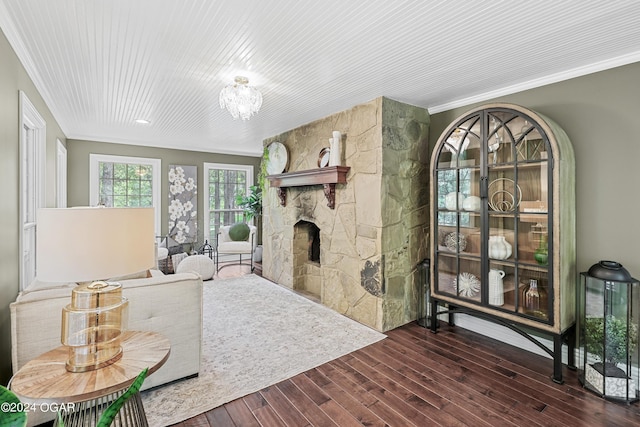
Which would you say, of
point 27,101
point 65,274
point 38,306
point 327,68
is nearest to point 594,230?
point 327,68

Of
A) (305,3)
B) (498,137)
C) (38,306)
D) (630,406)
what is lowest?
(630,406)

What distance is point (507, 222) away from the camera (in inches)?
104

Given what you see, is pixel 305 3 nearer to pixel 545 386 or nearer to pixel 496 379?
pixel 496 379

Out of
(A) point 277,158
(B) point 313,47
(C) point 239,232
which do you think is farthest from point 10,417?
(C) point 239,232

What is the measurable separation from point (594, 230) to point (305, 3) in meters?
2.73

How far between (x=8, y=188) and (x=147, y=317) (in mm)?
1254

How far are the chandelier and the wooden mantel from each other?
118 centimetres

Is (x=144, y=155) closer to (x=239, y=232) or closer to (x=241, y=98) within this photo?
(x=239, y=232)

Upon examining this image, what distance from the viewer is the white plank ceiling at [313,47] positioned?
5.82 ft

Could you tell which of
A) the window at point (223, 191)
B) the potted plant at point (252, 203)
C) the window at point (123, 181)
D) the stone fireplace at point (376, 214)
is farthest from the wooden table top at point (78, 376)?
the window at point (223, 191)

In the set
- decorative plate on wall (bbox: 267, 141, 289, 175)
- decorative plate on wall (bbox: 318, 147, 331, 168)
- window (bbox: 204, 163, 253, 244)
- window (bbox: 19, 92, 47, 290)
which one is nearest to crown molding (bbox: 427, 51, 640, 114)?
decorative plate on wall (bbox: 318, 147, 331, 168)

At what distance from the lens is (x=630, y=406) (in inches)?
81.0

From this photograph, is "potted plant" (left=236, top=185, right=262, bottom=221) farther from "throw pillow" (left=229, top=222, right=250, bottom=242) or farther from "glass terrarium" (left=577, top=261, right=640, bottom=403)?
"glass terrarium" (left=577, top=261, right=640, bottom=403)

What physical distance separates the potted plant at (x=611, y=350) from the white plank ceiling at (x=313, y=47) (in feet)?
6.28
